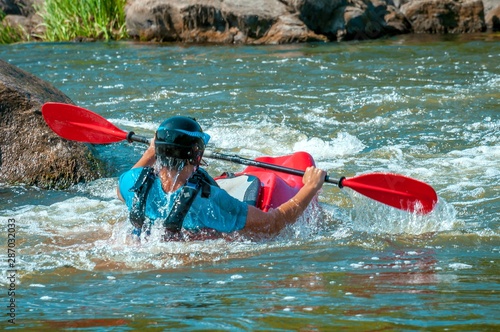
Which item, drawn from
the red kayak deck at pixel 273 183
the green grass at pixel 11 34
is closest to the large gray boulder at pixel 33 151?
the red kayak deck at pixel 273 183

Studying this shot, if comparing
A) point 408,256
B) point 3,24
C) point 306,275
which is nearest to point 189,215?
point 306,275

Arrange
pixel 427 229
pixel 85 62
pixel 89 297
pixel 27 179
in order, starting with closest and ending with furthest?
pixel 89 297 < pixel 427 229 < pixel 27 179 < pixel 85 62

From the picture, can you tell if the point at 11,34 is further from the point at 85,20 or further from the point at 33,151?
the point at 33,151

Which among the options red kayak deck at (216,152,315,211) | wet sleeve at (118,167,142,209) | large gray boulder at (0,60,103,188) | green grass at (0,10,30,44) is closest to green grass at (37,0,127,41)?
green grass at (0,10,30,44)

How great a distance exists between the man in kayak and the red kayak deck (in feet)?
1.54

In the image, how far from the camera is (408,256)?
13.1ft

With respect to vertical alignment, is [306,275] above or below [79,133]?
below

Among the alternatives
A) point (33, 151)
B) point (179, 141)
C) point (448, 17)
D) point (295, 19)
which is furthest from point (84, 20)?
point (179, 141)

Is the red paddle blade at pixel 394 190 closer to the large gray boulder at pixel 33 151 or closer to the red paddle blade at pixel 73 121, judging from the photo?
the red paddle blade at pixel 73 121

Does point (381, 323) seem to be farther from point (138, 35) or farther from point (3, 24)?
point (3, 24)

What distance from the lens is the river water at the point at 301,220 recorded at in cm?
307

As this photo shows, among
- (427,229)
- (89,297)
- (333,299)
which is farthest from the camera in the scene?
(427,229)

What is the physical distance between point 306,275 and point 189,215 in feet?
2.26

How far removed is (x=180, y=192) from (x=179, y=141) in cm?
23
